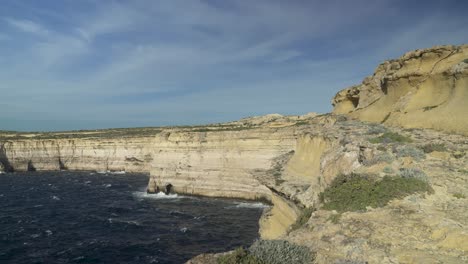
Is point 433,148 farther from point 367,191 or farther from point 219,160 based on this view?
point 219,160

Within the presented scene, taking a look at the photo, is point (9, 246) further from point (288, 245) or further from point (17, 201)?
point (288, 245)

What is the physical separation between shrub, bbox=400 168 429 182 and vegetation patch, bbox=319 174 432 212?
0.51 ft

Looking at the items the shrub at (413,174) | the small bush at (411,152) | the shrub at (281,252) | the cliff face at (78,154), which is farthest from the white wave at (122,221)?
the cliff face at (78,154)

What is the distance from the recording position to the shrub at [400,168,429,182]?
484 inches

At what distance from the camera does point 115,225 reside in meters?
37.7

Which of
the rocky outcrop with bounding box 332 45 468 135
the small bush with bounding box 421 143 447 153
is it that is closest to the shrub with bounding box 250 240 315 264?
the small bush with bounding box 421 143 447 153

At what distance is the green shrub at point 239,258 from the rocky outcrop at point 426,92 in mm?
15627

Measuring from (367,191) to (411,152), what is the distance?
470cm

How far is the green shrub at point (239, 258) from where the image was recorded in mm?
8523

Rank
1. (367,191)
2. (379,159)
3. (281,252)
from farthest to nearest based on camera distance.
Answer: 1. (379,159)
2. (367,191)
3. (281,252)

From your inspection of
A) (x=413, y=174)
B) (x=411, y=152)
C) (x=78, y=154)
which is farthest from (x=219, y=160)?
(x=78, y=154)

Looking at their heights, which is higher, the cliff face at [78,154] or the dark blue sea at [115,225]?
the cliff face at [78,154]

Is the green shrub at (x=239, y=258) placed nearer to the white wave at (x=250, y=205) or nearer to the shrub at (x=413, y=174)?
the shrub at (x=413, y=174)

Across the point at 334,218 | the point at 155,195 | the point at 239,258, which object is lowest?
the point at 155,195
